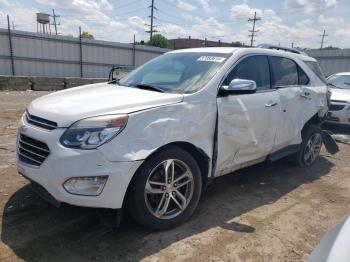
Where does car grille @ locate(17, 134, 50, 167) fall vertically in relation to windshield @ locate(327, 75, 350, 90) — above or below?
below

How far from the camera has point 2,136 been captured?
596cm

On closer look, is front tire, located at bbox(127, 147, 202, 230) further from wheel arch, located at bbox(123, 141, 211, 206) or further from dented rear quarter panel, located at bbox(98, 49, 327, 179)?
dented rear quarter panel, located at bbox(98, 49, 327, 179)

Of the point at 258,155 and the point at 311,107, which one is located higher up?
the point at 311,107

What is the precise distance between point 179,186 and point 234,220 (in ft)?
2.54

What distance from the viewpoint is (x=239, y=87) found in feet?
11.1

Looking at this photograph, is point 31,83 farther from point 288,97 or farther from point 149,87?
point 288,97

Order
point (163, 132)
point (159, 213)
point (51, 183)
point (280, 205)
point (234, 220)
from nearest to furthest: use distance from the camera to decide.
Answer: point (51, 183) < point (163, 132) < point (159, 213) < point (234, 220) < point (280, 205)

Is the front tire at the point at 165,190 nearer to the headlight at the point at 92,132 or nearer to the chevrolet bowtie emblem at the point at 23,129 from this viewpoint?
the headlight at the point at 92,132

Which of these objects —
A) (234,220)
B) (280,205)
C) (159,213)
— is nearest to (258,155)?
(280,205)

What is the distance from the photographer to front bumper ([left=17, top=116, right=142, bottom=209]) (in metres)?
2.58

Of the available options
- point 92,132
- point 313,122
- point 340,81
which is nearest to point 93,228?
point 92,132

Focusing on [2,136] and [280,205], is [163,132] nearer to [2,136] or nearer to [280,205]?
[280,205]

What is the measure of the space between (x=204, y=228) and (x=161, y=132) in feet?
3.72

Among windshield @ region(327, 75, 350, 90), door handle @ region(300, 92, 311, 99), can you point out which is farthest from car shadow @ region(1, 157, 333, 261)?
windshield @ region(327, 75, 350, 90)
